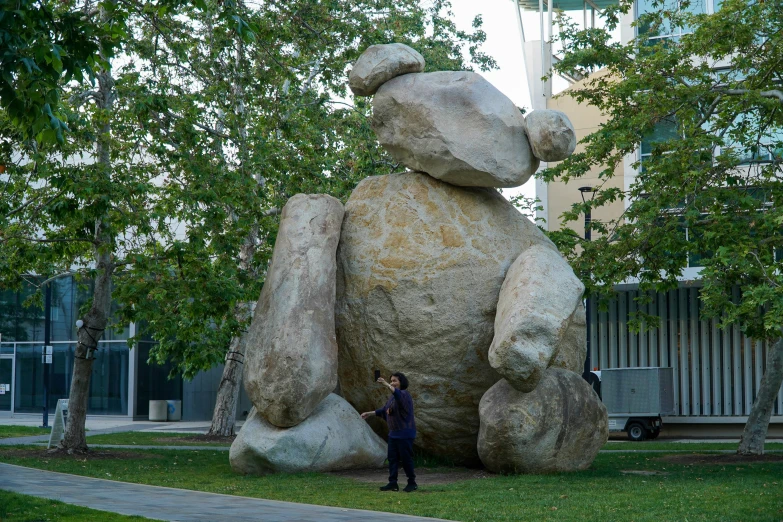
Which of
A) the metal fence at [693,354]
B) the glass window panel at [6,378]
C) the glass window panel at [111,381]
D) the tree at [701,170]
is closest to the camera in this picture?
the tree at [701,170]

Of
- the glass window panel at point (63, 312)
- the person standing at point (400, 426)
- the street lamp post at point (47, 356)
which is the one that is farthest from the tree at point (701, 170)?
the glass window panel at point (63, 312)

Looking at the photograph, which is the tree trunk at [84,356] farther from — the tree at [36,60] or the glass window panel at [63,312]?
the glass window panel at [63,312]

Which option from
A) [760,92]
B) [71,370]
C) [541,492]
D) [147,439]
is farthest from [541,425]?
[71,370]

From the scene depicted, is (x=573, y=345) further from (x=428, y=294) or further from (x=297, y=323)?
(x=297, y=323)

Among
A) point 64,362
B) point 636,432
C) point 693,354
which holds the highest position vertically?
point 693,354

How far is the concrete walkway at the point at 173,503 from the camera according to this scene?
7.64 m

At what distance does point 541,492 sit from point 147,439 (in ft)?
44.8

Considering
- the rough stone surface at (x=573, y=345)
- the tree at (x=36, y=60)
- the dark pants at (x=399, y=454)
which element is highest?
the tree at (x=36, y=60)

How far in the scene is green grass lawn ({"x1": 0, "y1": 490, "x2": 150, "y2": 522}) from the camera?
24.4ft

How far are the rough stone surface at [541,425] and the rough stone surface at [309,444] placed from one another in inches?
57.4

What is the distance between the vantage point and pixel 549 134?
35.2ft

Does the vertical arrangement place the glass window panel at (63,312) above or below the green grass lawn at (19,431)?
above

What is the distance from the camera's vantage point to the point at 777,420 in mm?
23656

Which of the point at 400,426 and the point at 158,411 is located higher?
the point at 400,426
